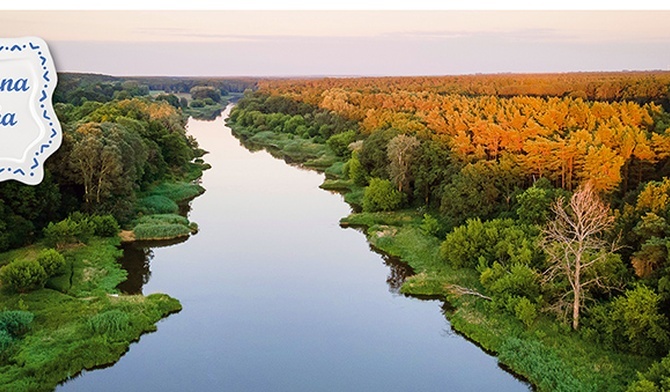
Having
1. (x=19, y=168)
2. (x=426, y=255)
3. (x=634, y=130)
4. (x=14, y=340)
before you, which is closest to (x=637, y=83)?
(x=634, y=130)

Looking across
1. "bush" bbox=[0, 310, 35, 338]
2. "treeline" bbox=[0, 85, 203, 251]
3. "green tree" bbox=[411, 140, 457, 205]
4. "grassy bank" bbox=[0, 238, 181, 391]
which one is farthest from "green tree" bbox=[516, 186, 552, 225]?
"treeline" bbox=[0, 85, 203, 251]

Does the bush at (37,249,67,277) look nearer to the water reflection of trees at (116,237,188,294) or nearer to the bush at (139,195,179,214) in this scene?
the water reflection of trees at (116,237,188,294)

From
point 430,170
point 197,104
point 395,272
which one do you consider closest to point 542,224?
point 395,272

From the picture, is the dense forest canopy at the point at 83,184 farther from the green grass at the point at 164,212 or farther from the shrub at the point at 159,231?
the shrub at the point at 159,231

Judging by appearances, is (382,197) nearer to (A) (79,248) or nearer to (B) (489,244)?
(B) (489,244)

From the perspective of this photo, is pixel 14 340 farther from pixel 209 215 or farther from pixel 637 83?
pixel 637 83
